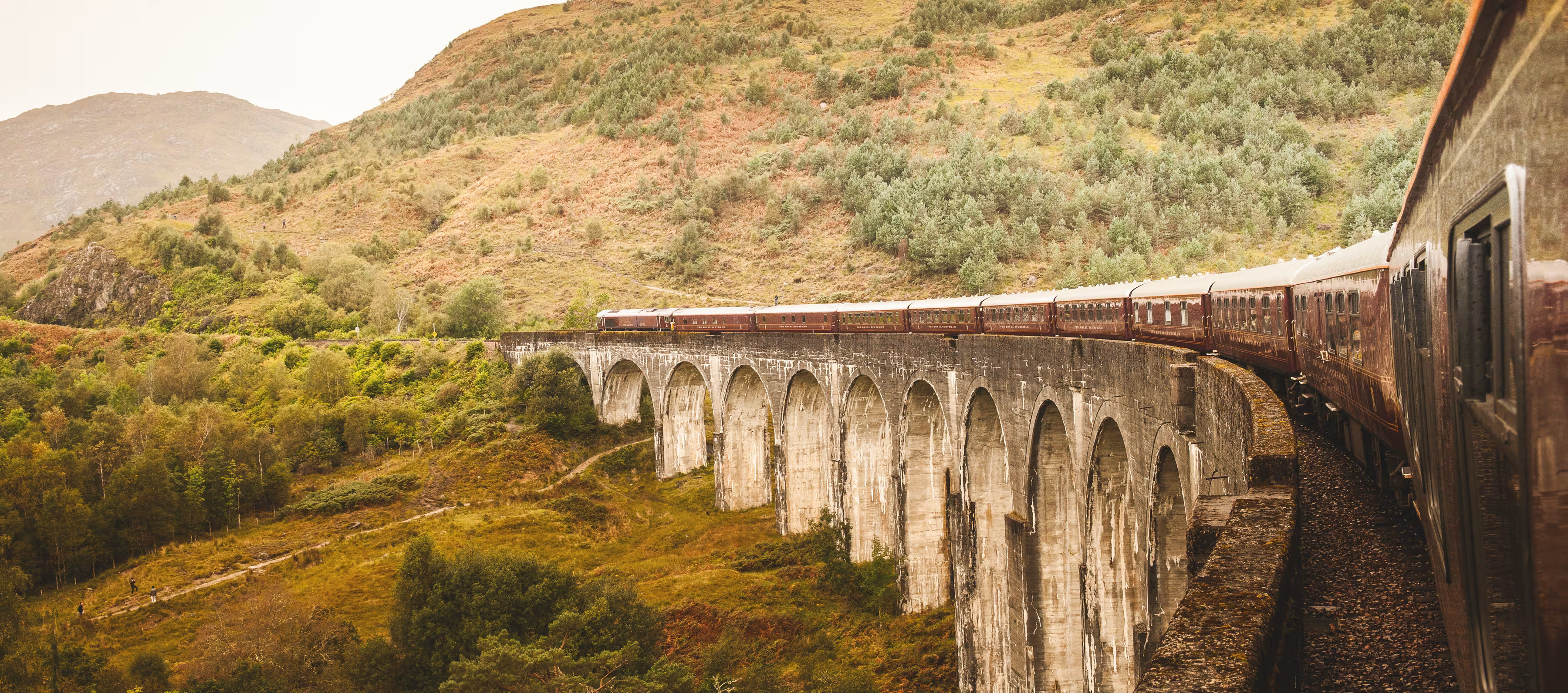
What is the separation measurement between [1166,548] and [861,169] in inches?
2097

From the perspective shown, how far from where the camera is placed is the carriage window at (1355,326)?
7137 mm

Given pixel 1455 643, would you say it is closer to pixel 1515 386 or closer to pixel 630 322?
pixel 1515 386

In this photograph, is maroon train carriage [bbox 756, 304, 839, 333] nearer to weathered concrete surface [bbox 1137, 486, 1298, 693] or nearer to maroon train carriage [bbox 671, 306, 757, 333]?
maroon train carriage [bbox 671, 306, 757, 333]

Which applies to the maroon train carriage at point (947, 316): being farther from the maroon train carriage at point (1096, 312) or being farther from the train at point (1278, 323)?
the maroon train carriage at point (1096, 312)

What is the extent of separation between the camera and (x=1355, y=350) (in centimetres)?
735

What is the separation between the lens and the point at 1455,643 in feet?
9.86

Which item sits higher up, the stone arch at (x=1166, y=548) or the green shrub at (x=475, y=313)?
the green shrub at (x=475, y=313)

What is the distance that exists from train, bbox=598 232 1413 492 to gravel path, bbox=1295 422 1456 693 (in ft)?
1.17

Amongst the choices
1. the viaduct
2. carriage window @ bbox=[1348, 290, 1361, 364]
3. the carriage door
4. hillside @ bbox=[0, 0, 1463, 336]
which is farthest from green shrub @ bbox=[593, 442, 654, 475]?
the carriage door

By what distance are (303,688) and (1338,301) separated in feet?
69.0

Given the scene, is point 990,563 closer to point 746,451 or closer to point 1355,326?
point 1355,326

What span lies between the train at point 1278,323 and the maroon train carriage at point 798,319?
2605 mm

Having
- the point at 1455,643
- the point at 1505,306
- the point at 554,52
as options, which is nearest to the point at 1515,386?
the point at 1505,306

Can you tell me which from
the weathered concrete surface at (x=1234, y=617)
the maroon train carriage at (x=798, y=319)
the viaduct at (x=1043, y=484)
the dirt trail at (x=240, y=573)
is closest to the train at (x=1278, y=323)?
the viaduct at (x=1043, y=484)
